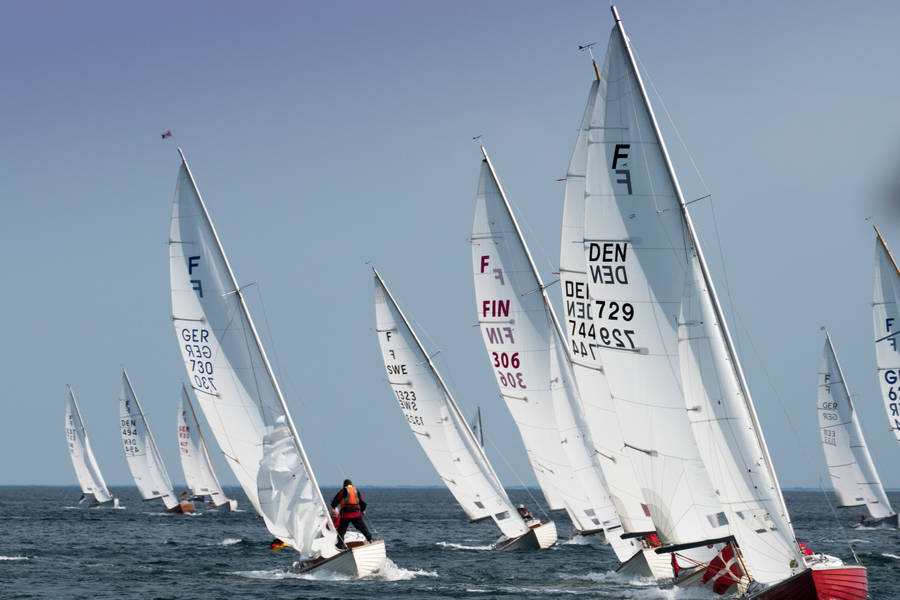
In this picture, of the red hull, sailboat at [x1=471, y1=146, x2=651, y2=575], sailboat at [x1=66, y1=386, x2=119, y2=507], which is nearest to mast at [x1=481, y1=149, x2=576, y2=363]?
sailboat at [x1=471, y1=146, x2=651, y2=575]

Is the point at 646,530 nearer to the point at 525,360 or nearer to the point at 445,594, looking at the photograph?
the point at 445,594

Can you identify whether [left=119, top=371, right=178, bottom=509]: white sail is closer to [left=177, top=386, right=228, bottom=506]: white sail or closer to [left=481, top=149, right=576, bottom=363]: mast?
[left=177, top=386, right=228, bottom=506]: white sail

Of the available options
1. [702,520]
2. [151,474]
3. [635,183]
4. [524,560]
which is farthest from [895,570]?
[151,474]

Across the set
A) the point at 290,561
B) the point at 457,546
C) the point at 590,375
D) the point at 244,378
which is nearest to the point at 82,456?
the point at 457,546

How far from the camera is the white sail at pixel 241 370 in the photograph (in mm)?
27719

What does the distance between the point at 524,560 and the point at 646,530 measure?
31.6 ft

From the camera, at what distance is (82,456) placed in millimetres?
83750

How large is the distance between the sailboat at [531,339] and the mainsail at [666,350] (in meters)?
9.37

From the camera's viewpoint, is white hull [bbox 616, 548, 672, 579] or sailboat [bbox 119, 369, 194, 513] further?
sailboat [bbox 119, 369, 194, 513]

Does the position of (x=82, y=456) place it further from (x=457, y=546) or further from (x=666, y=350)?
(x=666, y=350)

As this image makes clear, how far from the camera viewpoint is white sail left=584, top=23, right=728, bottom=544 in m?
20.0

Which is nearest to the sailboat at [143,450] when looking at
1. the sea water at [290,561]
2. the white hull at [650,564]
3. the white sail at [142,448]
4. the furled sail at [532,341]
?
the white sail at [142,448]

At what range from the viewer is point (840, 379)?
177 feet

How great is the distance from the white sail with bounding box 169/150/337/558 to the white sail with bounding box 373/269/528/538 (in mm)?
8956
